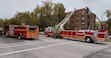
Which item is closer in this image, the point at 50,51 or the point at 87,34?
the point at 50,51

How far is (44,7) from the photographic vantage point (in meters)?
68.5

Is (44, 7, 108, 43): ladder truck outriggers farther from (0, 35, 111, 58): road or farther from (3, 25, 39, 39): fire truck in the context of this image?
(0, 35, 111, 58): road

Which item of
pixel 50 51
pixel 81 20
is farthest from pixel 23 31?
pixel 81 20

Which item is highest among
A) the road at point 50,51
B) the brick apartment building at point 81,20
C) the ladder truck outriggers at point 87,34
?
the brick apartment building at point 81,20

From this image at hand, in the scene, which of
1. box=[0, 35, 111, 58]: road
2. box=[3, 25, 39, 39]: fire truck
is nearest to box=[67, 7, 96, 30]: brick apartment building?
box=[3, 25, 39, 39]: fire truck

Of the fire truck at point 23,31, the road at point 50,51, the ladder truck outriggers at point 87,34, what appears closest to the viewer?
the road at point 50,51

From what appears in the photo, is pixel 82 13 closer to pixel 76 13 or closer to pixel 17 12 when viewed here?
pixel 76 13

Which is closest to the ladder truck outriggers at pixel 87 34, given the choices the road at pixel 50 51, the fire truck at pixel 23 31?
the fire truck at pixel 23 31

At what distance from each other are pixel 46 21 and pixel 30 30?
3904 cm

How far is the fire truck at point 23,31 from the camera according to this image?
28.0m

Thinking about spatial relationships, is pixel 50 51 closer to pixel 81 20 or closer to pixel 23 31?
pixel 23 31

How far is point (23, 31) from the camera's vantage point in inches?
1117

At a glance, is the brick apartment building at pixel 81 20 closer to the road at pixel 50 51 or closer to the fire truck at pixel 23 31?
the fire truck at pixel 23 31

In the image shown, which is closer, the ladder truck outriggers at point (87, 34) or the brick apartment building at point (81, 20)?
the ladder truck outriggers at point (87, 34)
